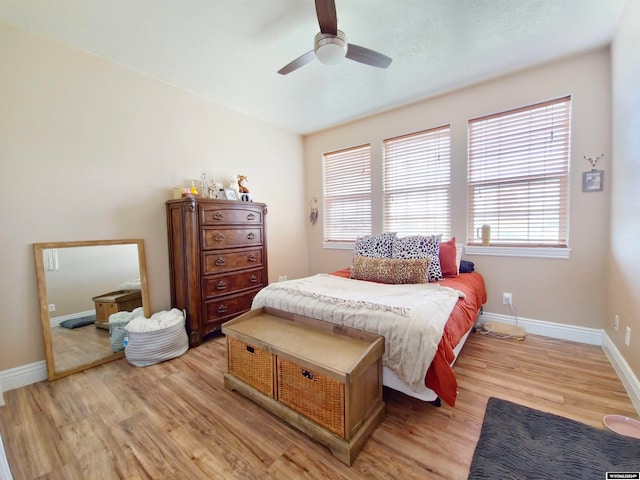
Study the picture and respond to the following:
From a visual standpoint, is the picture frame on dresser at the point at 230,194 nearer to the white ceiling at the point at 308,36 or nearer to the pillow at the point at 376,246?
the white ceiling at the point at 308,36

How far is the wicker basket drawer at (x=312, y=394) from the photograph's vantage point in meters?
1.33

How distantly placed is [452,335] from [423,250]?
3.67ft

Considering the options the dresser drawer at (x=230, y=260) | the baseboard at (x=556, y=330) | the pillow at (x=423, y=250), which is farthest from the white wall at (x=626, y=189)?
the dresser drawer at (x=230, y=260)

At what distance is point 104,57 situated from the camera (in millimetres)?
2314

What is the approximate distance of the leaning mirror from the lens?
2.07 metres

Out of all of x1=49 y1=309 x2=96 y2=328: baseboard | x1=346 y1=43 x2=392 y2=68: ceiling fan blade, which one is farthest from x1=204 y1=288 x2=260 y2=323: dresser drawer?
x1=346 y1=43 x2=392 y2=68: ceiling fan blade

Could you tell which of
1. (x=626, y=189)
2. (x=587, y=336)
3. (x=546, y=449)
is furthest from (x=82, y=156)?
(x=587, y=336)

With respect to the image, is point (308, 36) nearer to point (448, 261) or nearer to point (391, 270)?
point (391, 270)

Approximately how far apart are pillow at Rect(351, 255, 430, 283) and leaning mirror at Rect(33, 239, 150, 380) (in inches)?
85.5

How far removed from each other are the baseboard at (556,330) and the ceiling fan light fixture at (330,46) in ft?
9.57

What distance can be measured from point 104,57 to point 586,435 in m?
4.31

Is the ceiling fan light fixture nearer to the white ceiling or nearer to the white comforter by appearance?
the white ceiling

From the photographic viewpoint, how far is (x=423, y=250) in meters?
2.63

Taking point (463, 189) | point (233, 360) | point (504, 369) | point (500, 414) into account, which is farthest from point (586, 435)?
point (463, 189)
